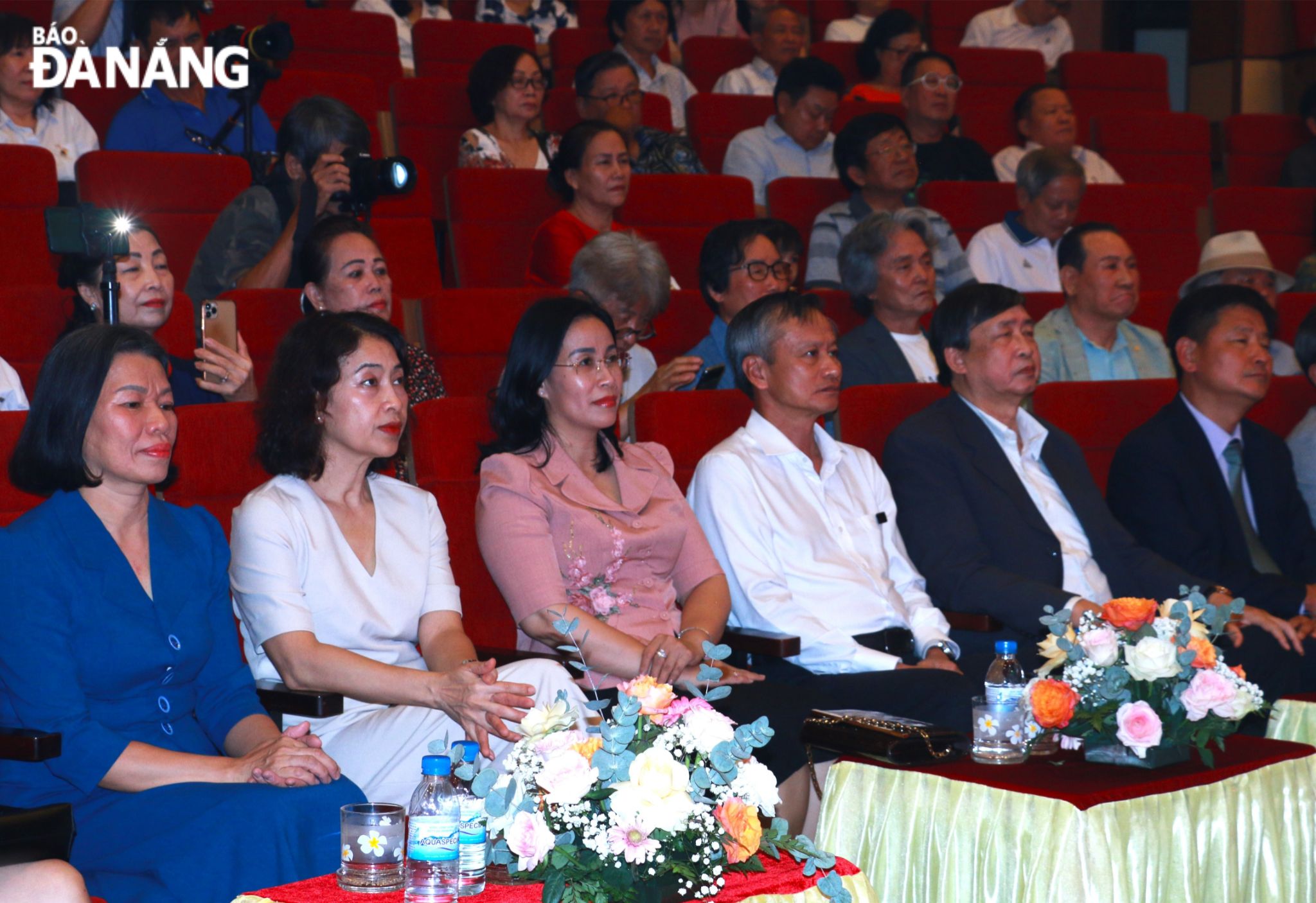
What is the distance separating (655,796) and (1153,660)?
1.11m

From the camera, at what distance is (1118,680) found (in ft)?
7.22

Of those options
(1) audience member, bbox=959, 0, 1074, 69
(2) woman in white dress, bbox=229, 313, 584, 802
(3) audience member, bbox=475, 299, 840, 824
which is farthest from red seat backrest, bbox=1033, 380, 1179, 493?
(1) audience member, bbox=959, 0, 1074, 69

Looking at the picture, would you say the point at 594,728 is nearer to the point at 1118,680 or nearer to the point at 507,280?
the point at 1118,680

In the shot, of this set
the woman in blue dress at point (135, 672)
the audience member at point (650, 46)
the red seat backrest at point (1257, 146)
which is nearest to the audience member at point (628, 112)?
the audience member at point (650, 46)

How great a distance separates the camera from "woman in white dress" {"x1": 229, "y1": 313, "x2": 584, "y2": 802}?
7.38 ft

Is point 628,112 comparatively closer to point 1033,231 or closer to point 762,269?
point 762,269

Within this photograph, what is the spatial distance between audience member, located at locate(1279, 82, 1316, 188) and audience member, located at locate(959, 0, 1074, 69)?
1.26 metres

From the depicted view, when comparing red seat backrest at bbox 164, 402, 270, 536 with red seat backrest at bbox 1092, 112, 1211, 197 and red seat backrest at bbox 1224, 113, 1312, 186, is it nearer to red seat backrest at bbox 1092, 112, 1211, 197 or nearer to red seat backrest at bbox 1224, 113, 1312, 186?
red seat backrest at bbox 1092, 112, 1211, 197

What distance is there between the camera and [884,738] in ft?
7.04

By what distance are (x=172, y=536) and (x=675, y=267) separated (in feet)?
8.83

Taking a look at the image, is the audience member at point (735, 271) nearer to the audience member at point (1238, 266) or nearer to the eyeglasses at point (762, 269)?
the eyeglasses at point (762, 269)

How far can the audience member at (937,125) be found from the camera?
5504 mm

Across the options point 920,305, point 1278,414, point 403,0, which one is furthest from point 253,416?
point 403,0

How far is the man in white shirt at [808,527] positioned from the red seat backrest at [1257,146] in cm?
416
